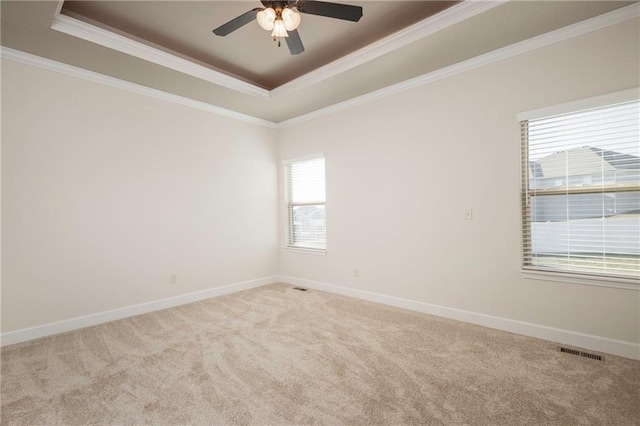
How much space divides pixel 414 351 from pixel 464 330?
0.78 meters

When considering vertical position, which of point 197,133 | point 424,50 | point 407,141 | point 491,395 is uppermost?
point 424,50

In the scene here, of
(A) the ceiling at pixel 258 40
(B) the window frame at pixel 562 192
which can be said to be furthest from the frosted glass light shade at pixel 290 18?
(B) the window frame at pixel 562 192

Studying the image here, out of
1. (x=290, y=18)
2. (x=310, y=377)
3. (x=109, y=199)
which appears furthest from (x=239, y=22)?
(x=310, y=377)

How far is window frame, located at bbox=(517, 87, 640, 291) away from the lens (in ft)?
8.24

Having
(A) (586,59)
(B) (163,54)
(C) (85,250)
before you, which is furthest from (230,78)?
(A) (586,59)

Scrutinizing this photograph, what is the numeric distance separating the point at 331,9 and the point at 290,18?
0.31 m

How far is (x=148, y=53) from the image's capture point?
314 centimetres

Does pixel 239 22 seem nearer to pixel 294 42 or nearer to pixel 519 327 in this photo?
pixel 294 42

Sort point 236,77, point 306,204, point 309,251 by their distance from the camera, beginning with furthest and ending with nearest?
point 306,204 < point 309,251 < point 236,77

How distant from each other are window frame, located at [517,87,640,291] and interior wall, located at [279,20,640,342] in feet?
0.16

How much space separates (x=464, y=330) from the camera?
3.12m

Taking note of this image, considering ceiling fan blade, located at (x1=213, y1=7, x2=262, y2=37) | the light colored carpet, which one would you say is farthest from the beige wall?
ceiling fan blade, located at (x1=213, y1=7, x2=262, y2=37)

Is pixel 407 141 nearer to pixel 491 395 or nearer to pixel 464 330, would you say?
pixel 464 330

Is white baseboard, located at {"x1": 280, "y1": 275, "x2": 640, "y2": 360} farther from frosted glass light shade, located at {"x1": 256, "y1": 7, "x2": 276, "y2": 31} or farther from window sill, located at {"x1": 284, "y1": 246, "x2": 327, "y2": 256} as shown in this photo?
frosted glass light shade, located at {"x1": 256, "y1": 7, "x2": 276, "y2": 31}
